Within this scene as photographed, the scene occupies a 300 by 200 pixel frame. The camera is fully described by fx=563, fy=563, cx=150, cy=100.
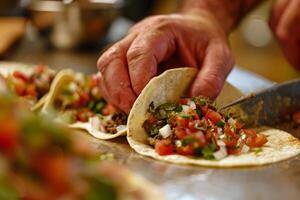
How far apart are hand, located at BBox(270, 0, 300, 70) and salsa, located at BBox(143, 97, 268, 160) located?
3.78 ft

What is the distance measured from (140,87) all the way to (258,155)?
1.99 feet

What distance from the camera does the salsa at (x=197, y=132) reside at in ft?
7.61

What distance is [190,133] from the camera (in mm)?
2326

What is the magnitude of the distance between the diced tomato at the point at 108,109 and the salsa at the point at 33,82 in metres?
0.42

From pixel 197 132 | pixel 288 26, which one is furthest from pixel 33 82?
pixel 288 26

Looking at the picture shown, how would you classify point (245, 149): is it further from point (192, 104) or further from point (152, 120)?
point (152, 120)

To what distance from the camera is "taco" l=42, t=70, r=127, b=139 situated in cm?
271

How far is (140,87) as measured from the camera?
8.37ft

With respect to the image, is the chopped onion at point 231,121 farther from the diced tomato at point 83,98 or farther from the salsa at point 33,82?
the salsa at point 33,82

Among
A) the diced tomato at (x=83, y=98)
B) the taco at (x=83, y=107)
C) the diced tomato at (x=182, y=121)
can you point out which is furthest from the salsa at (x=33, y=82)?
the diced tomato at (x=182, y=121)

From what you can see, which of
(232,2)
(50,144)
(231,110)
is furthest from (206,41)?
(50,144)

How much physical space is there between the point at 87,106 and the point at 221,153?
937 millimetres

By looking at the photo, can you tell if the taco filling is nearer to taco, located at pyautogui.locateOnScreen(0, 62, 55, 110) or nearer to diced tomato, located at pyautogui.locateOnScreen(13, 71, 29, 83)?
taco, located at pyautogui.locateOnScreen(0, 62, 55, 110)

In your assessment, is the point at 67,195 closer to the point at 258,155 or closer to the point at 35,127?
the point at 35,127
